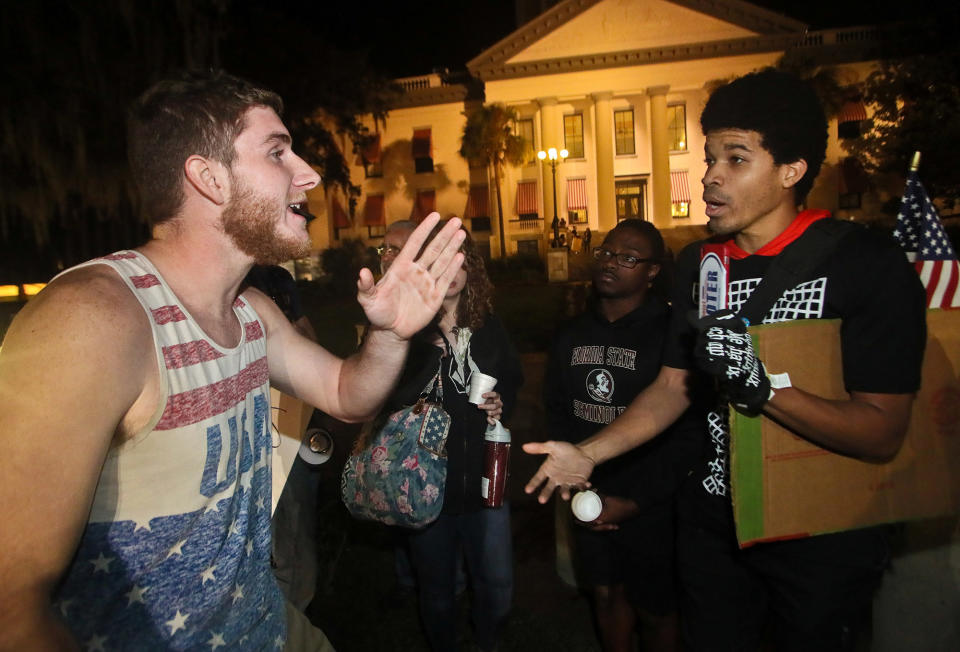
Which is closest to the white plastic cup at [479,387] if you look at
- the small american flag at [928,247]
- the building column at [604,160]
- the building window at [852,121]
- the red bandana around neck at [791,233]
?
the red bandana around neck at [791,233]

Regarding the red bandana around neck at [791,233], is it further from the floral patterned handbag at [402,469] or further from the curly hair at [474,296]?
the floral patterned handbag at [402,469]

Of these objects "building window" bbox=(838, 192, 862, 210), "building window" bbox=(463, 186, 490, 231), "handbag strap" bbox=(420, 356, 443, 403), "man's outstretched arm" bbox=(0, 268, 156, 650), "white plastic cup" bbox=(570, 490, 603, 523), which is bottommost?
"white plastic cup" bbox=(570, 490, 603, 523)

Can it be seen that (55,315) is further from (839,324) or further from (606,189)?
(606,189)

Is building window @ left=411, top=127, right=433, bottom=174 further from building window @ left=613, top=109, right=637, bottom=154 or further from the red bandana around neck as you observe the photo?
the red bandana around neck

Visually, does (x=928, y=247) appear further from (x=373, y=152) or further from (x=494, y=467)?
(x=373, y=152)

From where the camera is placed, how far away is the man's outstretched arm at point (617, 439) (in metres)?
2.37

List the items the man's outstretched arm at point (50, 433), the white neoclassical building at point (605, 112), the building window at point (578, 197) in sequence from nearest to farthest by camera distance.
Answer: the man's outstretched arm at point (50, 433), the white neoclassical building at point (605, 112), the building window at point (578, 197)

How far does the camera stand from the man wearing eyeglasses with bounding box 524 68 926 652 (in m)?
1.85

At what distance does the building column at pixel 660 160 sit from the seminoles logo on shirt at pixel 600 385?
108 feet

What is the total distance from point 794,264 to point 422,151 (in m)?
39.0

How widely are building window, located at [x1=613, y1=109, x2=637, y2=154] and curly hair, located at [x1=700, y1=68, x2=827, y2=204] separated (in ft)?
122

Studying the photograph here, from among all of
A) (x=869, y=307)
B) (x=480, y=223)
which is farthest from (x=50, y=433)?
(x=480, y=223)

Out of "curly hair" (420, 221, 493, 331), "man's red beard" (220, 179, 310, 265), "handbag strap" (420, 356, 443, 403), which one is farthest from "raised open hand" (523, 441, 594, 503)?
"man's red beard" (220, 179, 310, 265)

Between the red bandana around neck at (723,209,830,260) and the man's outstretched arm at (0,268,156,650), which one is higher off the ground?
the red bandana around neck at (723,209,830,260)
